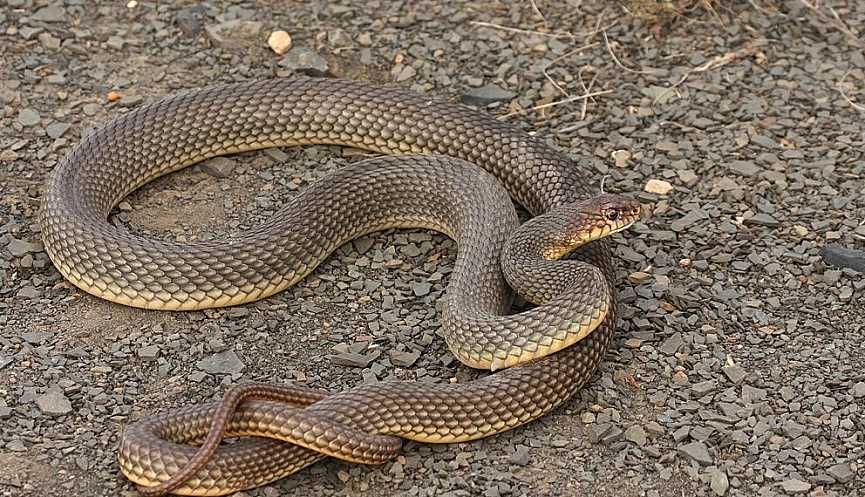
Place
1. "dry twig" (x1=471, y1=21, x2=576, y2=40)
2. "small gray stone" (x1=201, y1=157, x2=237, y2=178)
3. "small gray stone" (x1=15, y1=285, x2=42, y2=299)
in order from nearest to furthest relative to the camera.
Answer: "small gray stone" (x1=15, y1=285, x2=42, y2=299)
"small gray stone" (x1=201, y1=157, x2=237, y2=178)
"dry twig" (x1=471, y1=21, x2=576, y2=40)

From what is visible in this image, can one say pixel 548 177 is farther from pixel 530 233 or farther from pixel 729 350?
pixel 729 350

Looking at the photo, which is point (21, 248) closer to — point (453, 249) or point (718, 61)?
point (453, 249)

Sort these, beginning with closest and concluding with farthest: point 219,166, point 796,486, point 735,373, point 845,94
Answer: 1. point 796,486
2. point 735,373
3. point 219,166
4. point 845,94

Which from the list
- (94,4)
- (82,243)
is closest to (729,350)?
(82,243)

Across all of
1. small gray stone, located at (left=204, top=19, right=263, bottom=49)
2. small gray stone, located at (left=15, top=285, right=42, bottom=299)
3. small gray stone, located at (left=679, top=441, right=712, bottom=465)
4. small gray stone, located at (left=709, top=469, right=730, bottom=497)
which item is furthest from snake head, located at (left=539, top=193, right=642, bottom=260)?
small gray stone, located at (left=204, top=19, right=263, bottom=49)

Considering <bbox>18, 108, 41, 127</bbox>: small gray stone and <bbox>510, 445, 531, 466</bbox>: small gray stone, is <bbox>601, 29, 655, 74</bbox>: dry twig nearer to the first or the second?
<bbox>510, 445, 531, 466</bbox>: small gray stone

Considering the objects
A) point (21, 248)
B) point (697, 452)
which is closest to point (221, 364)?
point (21, 248)
